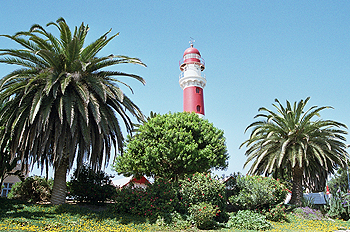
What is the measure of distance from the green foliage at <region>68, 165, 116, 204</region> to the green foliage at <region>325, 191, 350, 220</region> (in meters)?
13.4

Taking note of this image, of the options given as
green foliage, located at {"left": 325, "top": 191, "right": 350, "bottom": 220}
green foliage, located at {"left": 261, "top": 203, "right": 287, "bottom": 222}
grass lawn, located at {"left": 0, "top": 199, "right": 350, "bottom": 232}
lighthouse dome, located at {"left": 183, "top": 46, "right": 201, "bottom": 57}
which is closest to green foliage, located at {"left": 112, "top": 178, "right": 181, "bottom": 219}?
grass lawn, located at {"left": 0, "top": 199, "right": 350, "bottom": 232}

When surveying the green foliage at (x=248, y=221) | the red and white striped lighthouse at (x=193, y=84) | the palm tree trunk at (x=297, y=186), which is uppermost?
the red and white striped lighthouse at (x=193, y=84)

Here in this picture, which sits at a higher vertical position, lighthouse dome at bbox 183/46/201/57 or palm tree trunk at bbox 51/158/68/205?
lighthouse dome at bbox 183/46/201/57

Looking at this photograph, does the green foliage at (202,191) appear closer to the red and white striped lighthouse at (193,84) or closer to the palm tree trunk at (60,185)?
the palm tree trunk at (60,185)

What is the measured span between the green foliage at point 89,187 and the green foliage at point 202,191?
4.12m

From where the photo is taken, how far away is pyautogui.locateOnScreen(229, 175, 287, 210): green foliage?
16.5 metres

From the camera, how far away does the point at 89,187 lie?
1666 cm

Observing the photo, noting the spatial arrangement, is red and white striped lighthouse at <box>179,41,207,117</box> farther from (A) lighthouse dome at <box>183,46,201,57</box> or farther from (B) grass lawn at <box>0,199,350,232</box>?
(B) grass lawn at <box>0,199,350,232</box>

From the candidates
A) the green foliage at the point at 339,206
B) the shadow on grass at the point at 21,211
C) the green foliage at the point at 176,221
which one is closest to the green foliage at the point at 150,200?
the green foliage at the point at 176,221

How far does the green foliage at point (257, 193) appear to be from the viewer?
54.2ft

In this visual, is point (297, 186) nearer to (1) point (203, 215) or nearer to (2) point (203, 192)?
(2) point (203, 192)

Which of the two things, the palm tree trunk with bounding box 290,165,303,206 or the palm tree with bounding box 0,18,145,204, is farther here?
the palm tree trunk with bounding box 290,165,303,206

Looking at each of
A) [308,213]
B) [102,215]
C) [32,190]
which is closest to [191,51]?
[308,213]

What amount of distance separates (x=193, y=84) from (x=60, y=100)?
24.1 metres
